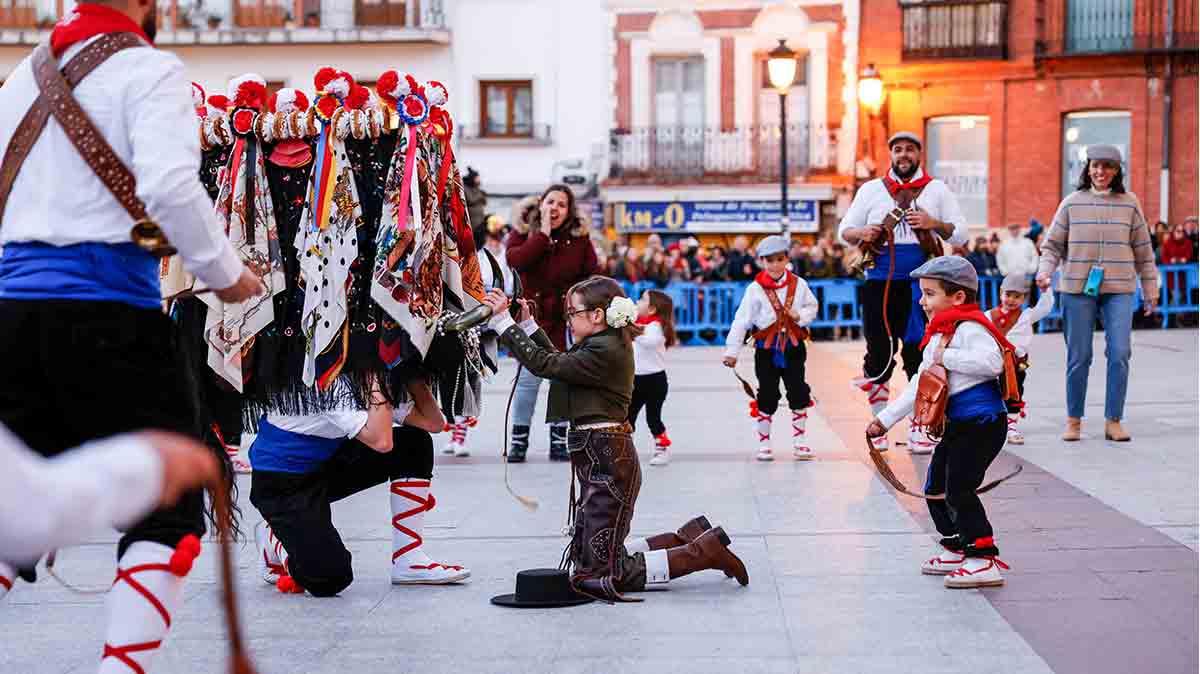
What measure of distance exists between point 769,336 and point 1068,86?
70.3ft

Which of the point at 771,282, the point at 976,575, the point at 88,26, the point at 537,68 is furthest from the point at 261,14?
the point at 88,26

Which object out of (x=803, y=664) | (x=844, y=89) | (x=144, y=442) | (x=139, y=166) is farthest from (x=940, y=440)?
(x=844, y=89)

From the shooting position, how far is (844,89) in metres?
30.7

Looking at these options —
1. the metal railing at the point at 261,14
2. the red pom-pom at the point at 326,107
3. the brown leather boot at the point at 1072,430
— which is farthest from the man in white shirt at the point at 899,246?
the metal railing at the point at 261,14

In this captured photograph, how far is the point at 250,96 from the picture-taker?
6098 mm

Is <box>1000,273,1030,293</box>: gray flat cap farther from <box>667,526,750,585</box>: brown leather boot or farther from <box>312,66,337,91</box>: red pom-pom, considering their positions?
<box>312,66,337,91</box>: red pom-pom

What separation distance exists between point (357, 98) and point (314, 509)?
1.51 metres

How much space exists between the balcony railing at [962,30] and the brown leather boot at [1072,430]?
20.3 metres

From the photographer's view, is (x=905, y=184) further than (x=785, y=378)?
No

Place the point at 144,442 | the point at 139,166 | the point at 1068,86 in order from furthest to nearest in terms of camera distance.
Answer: the point at 1068,86 → the point at 139,166 → the point at 144,442

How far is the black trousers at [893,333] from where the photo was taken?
33.1ft

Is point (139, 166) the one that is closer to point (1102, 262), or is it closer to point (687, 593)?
point (687, 593)

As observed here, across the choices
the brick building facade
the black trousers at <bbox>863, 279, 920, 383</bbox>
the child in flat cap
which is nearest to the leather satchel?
the child in flat cap

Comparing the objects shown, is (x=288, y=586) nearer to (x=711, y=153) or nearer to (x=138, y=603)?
(x=138, y=603)
